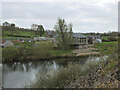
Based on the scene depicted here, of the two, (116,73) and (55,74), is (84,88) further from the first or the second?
(55,74)

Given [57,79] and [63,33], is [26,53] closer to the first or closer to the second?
[63,33]

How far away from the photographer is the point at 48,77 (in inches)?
197

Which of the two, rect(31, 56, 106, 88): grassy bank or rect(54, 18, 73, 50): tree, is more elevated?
rect(54, 18, 73, 50): tree

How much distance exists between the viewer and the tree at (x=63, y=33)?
21.3m

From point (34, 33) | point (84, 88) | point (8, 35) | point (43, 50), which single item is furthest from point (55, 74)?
point (34, 33)

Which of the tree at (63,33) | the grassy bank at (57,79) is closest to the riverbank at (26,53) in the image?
the tree at (63,33)

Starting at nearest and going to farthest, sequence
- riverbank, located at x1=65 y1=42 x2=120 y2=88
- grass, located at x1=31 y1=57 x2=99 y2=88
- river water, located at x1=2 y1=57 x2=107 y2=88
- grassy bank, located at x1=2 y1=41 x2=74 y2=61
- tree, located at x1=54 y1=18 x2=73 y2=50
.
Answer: riverbank, located at x1=65 y1=42 x2=120 y2=88, grass, located at x1=31 y1=57 x2=99 y2=88, river water, located at x1=2 y1=57 x2=107 y2=88, grassy bank, located at x1=2 y1=41 x2=74 y2=61, tree, located at x1=54 y1=18 x2=73 y2=50

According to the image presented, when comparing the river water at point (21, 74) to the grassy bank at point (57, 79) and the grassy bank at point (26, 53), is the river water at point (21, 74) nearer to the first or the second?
the grassy bank at point (57, 79)

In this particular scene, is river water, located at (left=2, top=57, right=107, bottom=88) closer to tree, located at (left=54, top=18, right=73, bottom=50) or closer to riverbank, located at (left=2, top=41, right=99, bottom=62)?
riverbank, located at (left=2, top=41, right=99, bottom=62)

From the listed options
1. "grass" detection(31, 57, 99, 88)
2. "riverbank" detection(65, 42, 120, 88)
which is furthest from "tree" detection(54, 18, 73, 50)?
"riverbank" detection(65, 42, 120, 88)

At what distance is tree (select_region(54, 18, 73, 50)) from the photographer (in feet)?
69.9

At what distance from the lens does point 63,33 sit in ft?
71.2

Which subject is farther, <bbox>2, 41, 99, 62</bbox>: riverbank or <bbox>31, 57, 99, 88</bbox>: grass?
<bbox>2, 41, 99, 62</bbox>: riverbank

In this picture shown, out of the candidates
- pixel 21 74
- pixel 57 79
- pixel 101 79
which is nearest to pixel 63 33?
pixel 21 74
